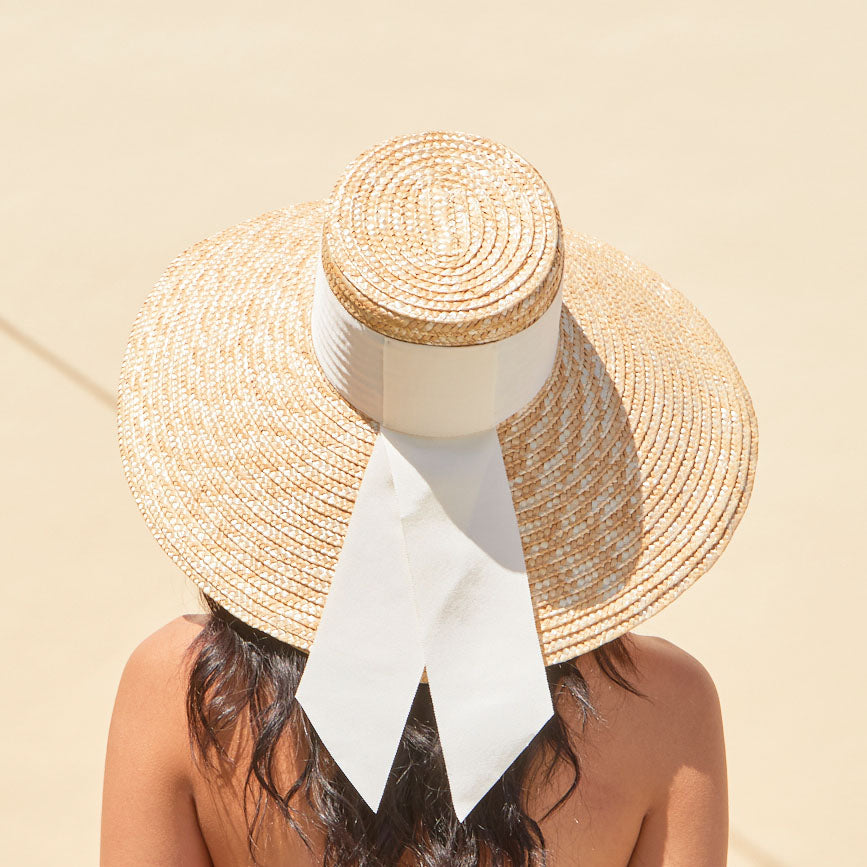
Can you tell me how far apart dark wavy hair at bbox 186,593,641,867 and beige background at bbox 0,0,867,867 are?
1.07m

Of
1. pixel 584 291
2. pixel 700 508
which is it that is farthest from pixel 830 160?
pixel 700 508

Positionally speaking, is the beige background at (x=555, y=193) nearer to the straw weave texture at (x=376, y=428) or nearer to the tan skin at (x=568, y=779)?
the tan skin at (x=568, y=779)

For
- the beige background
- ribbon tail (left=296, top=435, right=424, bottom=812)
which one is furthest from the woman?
the beige background

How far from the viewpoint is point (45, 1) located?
2.79 meters

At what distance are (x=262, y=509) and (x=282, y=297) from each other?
28cm

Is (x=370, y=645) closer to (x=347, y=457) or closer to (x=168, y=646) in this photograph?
(x=347, y=457)

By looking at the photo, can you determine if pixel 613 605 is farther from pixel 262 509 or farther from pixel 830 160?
pixel 830 160

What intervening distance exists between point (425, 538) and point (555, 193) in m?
1.73

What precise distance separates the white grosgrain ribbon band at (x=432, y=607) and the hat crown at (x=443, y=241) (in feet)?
0.19

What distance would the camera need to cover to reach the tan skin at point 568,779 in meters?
1.23

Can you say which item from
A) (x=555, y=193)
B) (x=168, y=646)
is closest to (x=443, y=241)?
(x=168, y=646)

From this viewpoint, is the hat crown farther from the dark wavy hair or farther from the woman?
the dark wavy hair

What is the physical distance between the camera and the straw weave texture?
3.41 ft

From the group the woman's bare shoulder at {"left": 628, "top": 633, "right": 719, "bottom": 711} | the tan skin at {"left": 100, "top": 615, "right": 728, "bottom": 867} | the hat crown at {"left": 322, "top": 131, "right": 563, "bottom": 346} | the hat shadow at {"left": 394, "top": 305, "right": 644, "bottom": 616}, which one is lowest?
the tan skin at {"left": 100, "top": 615, "right": 728, "bottom": 867}
